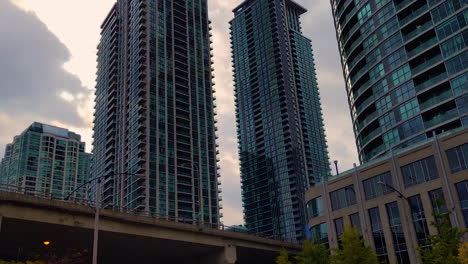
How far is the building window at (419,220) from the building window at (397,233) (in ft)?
5.79

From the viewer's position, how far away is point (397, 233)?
54.4 metres

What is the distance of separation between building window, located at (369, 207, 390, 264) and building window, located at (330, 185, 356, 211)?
3388 millimetres

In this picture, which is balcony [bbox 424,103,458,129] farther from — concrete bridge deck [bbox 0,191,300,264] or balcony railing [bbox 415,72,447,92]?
concrete bridge deck [bbox 0,191,300,264]

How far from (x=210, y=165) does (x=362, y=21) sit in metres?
79.9

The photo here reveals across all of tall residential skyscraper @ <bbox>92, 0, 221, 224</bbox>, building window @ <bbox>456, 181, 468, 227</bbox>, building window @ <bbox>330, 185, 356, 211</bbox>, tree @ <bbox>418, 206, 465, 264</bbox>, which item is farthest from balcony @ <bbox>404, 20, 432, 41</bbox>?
tall residential skyscraper @ <bbox>92, 0, 221, 224</bbox>

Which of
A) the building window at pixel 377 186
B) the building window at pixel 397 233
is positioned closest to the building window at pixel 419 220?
the building window at pixel 397 233

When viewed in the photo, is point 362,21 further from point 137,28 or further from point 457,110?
point 137,28

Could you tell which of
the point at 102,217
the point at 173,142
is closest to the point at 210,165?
the point at 173,142

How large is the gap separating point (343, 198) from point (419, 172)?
11.3 m

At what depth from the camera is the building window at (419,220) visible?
5209 cm

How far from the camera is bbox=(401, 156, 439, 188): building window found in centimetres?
5257

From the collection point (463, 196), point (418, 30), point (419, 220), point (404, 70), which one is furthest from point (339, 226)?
point (418, 30)

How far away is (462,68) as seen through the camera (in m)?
68.7

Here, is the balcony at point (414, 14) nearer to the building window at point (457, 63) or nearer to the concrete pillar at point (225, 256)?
the building window at point (457, 63)
